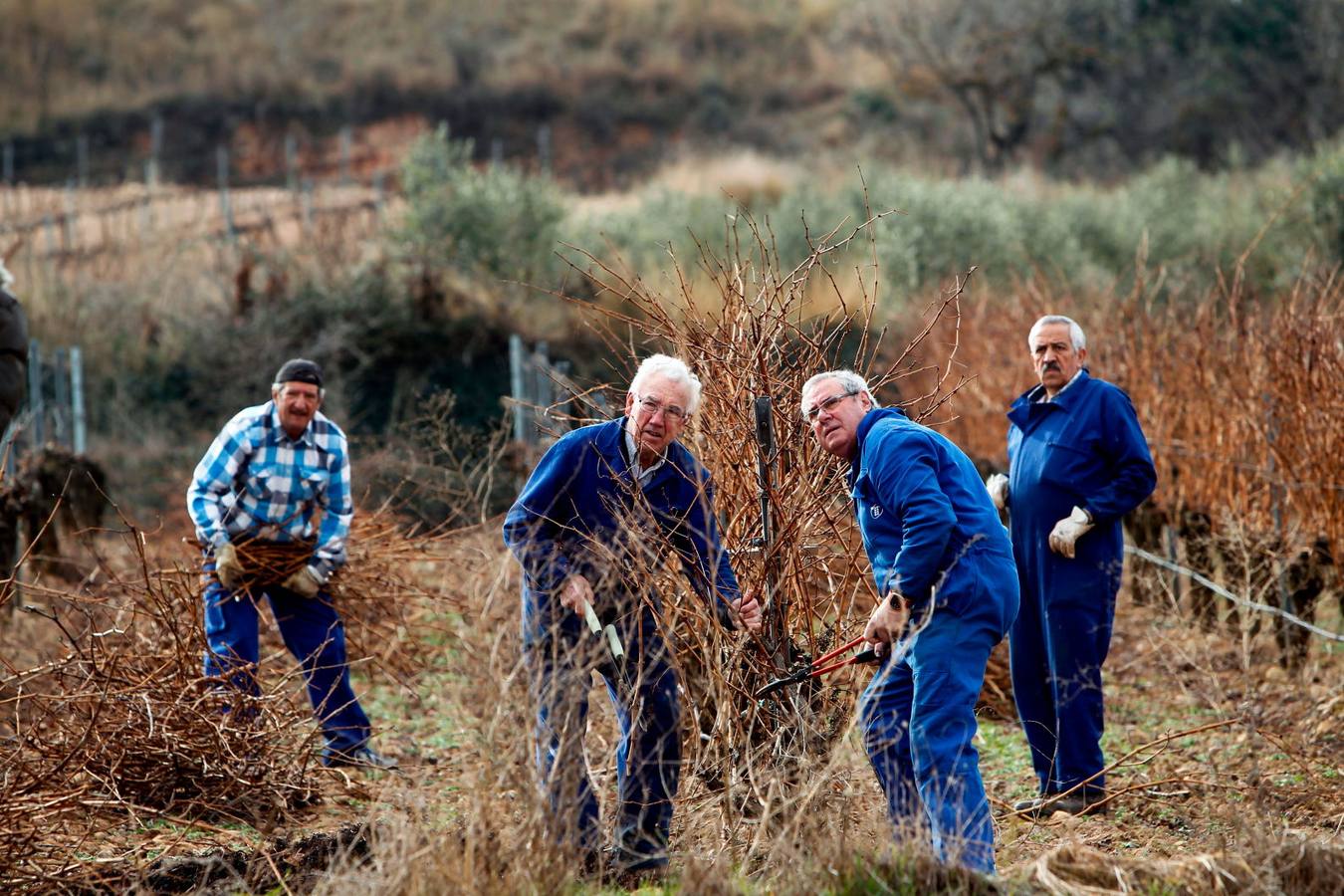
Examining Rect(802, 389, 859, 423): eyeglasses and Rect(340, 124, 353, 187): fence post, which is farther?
Rect(340, 124, 353, 187): fence post

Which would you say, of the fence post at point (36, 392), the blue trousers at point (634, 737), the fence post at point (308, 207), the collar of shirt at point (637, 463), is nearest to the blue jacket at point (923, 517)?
the collar of shirt at point (637, 463)

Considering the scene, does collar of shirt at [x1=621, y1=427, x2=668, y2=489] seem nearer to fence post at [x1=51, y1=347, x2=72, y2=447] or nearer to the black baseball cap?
the black baseball cap

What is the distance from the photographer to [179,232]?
84.5 feet

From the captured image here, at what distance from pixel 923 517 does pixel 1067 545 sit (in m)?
1.50

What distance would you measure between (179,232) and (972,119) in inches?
766

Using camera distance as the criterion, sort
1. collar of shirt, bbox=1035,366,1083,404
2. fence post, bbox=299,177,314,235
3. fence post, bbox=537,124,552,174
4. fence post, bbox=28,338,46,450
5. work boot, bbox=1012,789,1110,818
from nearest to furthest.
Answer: work boot, bbox=1012,789,1110,818, collar of shirt, bbox=1035,366,1083,404, fence post, bbox=28,338,46,450, fence post, bbox=299,177,314,235, fence post, bbox=537,124,552,174

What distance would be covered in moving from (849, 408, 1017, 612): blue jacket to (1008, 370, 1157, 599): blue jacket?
1.23 meters

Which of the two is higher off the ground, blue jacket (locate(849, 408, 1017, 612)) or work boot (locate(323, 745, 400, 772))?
blue jacket (locate(849, 408, 1017, 612))

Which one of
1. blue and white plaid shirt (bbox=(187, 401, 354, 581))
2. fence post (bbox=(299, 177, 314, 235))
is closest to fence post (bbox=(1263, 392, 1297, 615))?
blue and white plaid shirt (bbox=(187, 401, 354, 581))

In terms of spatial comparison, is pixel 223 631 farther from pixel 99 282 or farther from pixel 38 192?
pixel 38 192

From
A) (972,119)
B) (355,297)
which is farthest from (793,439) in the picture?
(972,119)

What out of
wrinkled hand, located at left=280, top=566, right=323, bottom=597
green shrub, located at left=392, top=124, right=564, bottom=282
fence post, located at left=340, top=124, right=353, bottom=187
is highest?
wrinkled hand, located at left=280, top=566, right=323, bottom=597

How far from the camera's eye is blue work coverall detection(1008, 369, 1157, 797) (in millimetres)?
5734

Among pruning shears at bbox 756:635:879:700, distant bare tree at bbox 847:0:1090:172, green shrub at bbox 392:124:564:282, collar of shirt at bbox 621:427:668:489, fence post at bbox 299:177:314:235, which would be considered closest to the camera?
pruning shears at bbox 756:635:879:700
